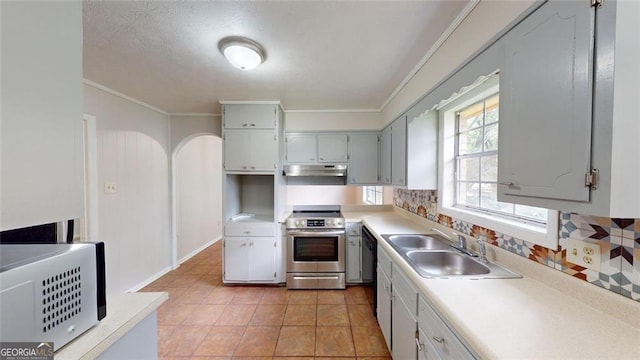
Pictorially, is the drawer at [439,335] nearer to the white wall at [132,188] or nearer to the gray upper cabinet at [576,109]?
the gray upper cabinet at [576,109]

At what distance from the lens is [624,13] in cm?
68

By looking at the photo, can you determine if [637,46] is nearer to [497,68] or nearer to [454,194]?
[497,68]

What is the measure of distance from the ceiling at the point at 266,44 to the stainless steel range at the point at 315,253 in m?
1.59

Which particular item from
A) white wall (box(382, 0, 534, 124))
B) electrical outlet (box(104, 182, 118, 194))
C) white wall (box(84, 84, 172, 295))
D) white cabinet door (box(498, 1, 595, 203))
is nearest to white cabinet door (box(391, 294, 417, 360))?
white cabinet door (box(498, 1, 595, 203))

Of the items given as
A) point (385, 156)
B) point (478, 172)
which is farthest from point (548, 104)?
point (385, 156)

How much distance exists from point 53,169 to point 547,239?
6.34 feet

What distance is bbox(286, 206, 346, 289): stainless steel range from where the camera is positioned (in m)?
3.02

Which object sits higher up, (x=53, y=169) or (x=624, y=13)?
(x=624, y=13)

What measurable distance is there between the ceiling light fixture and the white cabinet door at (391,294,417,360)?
6.58 feet

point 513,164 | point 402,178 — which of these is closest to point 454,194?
point 402,178

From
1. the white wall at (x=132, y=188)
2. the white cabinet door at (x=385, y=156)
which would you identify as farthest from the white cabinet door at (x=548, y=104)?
the white wall at (x=132, y=188)

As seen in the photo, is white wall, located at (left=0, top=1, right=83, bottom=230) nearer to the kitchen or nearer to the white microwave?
the kitchen

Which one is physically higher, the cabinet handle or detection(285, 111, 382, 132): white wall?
detection(285, 111, 382, 132): white wall

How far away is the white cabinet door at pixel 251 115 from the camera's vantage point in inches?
119
